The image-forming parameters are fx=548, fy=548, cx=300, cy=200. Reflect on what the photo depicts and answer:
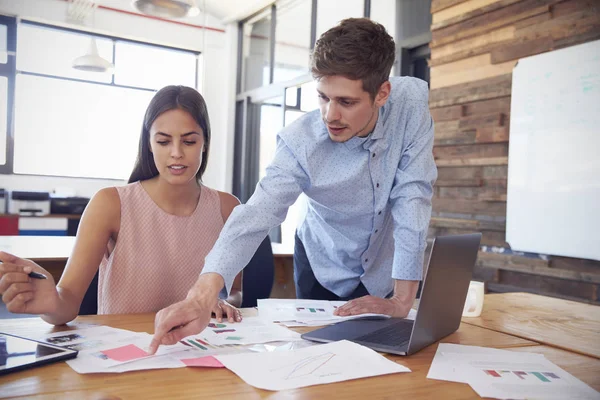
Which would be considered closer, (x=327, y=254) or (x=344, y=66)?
(x=344, y=66)

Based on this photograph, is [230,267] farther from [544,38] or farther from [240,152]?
[240,152]

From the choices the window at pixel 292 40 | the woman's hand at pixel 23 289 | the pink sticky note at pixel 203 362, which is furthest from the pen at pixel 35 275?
the window at pixel 292 40

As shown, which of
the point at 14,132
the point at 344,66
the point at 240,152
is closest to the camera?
the point at 344,66

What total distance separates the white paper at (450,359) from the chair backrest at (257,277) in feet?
2.82

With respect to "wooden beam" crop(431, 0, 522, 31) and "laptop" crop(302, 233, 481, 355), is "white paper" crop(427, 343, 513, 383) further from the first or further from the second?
"wooden beam" crop(431, 0, 522, 31)

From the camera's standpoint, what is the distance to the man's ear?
1.49 metres

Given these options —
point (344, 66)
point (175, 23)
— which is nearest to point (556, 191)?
point (344, 66)

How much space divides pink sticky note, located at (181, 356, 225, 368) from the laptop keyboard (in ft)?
1.02

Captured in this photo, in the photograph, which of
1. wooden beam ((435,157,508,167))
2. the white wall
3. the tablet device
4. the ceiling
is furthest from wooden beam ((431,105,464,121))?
the white wall

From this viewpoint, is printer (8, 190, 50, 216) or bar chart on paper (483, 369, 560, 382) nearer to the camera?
bar chart on paper (483, 369, 560, 382)

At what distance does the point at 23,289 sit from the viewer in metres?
1.14

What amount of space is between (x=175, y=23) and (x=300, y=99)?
249 cm

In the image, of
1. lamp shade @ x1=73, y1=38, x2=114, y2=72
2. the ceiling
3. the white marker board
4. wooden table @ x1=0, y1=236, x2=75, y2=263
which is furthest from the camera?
the ceiling

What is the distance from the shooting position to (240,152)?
7.55m
